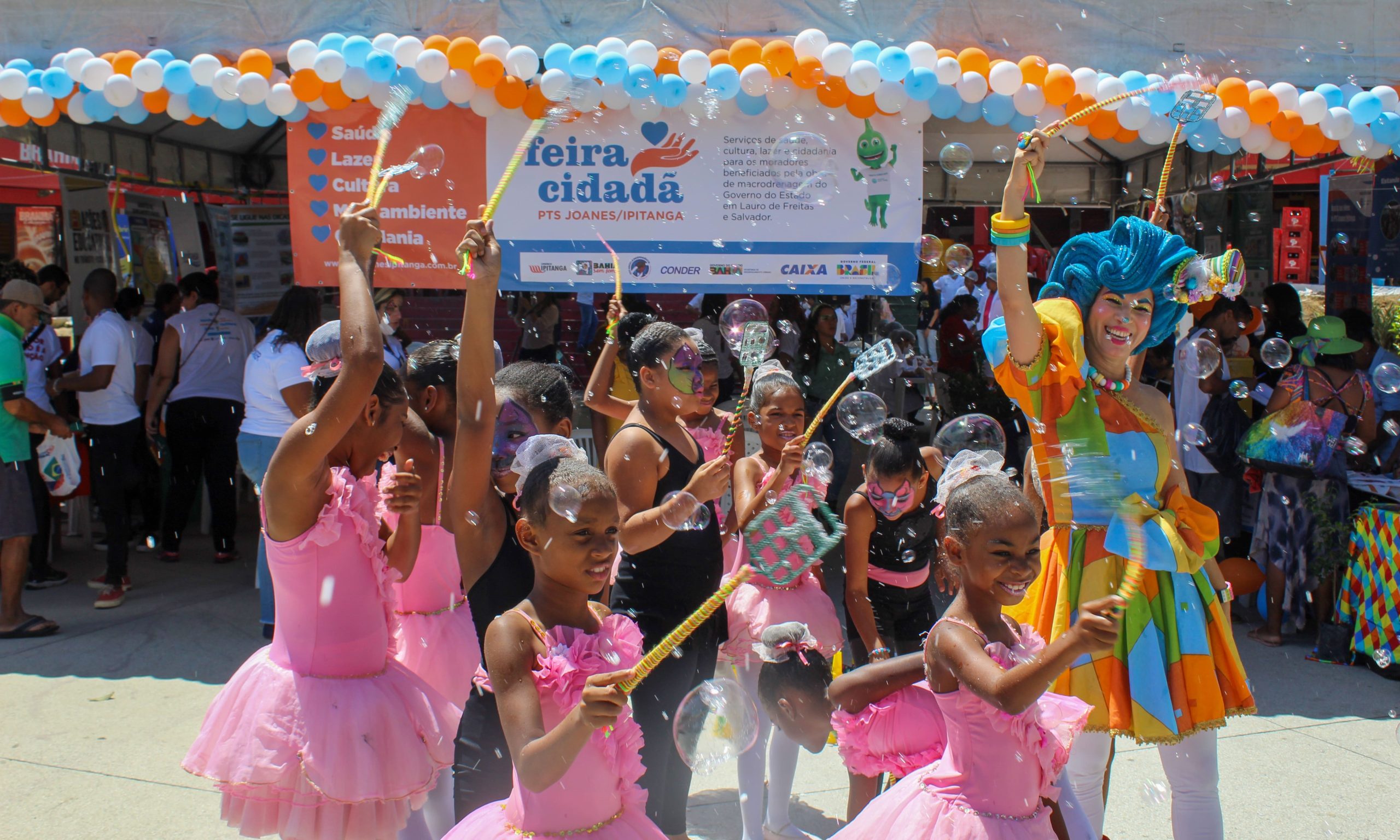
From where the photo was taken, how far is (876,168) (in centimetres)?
593

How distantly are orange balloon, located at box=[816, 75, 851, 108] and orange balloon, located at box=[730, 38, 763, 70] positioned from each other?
1.16ft

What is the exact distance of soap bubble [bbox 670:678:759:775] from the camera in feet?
7.29

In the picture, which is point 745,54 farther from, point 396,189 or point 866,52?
point 396,189

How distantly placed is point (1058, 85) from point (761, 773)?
389 centimetres

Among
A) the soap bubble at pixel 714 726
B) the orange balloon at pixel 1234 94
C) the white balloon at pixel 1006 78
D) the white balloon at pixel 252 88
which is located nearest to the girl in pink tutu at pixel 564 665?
the soap bubble at pixel 714 726

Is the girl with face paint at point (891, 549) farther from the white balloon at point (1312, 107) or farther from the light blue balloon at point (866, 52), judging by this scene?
the white balloon at point (1312, 107)

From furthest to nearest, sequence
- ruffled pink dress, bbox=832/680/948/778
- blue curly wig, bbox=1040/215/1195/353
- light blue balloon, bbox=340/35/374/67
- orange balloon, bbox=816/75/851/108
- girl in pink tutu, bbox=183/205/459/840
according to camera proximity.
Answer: orange balloon, bbox=816/75/851/108 → light blue balloon, bbox=340/35/374/67 → blue curly wig, bbox=1040/215/1195/353 → ruffled pink dress, bbox=832/680/948/778 → girl in pink tutu, bbox=183/205/459/840

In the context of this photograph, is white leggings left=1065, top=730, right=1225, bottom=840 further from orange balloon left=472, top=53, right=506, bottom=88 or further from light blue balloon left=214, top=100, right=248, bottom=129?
light blue balloon left=214, top=100, right=248, bottom=129

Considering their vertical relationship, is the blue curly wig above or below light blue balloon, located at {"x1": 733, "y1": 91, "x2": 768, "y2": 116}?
below

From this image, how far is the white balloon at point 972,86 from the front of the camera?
5523 millimetres

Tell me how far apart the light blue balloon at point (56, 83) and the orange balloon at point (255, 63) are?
3.04 feet

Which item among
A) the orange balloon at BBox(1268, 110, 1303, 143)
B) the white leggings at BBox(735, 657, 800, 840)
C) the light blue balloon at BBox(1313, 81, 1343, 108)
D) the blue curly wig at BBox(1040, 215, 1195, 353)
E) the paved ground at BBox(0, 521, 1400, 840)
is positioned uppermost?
the light blue balloon at BBox(1313, 81, 1343, 108)

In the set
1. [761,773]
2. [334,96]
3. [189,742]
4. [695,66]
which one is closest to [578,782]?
[761,773]

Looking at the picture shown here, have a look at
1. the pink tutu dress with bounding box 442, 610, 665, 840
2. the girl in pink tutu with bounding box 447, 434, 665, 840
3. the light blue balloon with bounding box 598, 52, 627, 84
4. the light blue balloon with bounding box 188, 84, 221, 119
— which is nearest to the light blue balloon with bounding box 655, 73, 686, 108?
the light blue balloon with bounding box 598, 52, 627, 84
